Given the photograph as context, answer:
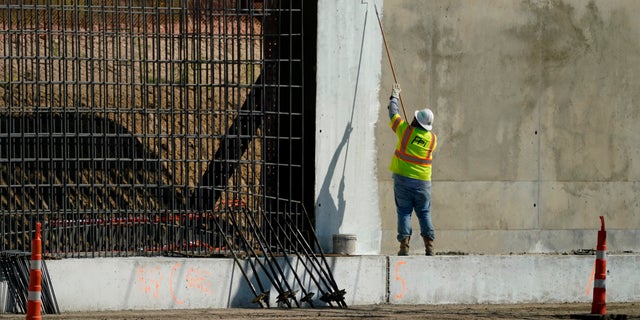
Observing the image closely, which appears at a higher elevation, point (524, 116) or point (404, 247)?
point (524, 116)

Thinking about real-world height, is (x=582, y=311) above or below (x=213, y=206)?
below

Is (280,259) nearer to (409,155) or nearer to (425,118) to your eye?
(409,155)

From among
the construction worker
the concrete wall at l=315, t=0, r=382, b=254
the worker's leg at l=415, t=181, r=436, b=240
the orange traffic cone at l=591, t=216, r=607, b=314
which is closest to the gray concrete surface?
the concrete wall at l=315, t=0, r=382, b=254

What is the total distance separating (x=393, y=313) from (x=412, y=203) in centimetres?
181

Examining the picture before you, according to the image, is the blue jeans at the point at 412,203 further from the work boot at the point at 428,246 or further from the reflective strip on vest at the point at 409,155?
the reflective strip on vest at the point at 409,155

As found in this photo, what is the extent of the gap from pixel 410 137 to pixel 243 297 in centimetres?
272

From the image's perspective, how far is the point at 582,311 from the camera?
1324 cm

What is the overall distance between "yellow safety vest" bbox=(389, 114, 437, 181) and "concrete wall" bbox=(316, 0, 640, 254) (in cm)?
39

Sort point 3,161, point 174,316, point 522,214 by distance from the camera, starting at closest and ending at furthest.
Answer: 1. point 174,316
2. point 3,161
3. point 522,214

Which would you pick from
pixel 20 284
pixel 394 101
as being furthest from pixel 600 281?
pixel 20 284

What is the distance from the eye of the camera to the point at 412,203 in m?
13.8

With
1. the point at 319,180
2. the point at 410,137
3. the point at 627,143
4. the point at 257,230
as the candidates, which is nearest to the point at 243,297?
the point at 257,230

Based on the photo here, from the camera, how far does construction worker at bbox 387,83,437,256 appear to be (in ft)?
45.1

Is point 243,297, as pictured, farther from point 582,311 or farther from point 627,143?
point 627,143
